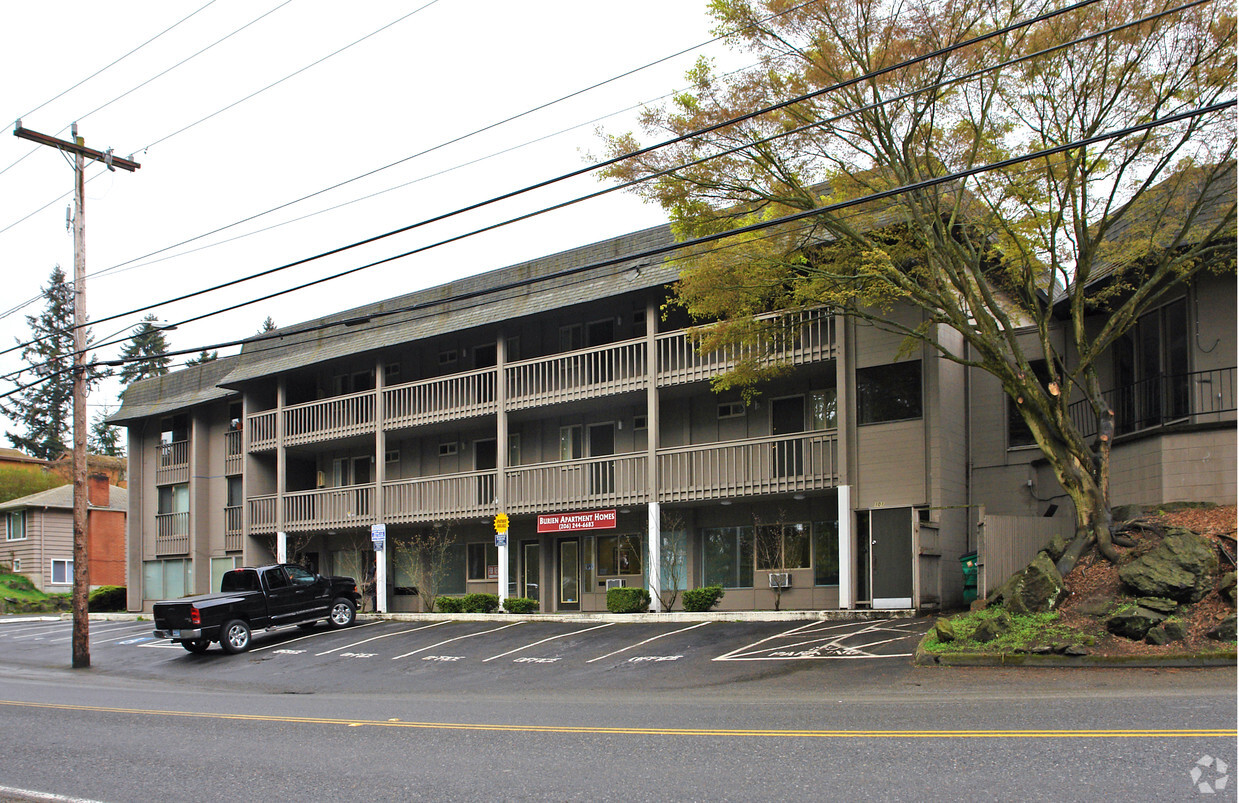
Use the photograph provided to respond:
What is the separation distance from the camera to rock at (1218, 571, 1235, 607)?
1427 centimetres

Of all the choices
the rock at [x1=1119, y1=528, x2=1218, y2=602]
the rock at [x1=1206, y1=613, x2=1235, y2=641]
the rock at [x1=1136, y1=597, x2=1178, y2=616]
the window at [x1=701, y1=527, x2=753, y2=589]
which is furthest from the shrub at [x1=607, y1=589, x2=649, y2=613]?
the rock at [x1=1206, y1=613, x2=1235, y2=641]

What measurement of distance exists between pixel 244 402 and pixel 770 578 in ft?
66.2

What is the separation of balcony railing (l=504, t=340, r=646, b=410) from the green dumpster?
8.56 metres

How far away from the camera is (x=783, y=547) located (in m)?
24.5

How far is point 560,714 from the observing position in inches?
457

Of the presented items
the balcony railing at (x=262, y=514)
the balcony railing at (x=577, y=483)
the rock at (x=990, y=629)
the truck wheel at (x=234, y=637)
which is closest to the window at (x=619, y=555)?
the balcony railing at (x=577, y=483)

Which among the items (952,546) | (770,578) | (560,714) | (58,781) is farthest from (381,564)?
(58,781)

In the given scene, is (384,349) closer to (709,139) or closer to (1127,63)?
(709,139)

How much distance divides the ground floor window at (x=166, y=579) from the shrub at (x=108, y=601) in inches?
63.4

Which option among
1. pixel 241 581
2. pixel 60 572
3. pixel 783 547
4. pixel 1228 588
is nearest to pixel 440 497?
pixel 241 581

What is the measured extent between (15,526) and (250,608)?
3152 centimetres

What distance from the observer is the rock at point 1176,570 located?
14.6 m

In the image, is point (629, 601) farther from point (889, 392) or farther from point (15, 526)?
point (15, 526)

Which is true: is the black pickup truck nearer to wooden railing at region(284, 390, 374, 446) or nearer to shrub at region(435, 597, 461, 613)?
shrub at region(435, 597, 461, 613)
